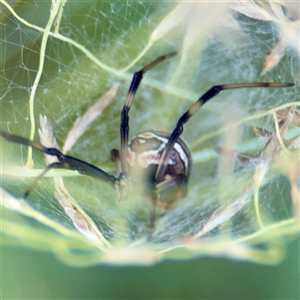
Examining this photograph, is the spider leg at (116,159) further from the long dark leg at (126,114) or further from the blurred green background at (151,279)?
the blurred green background at (151,279)

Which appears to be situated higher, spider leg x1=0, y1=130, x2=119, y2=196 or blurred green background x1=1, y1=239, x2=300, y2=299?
spider leg x1=0, y1=130, x2=119, y2=196

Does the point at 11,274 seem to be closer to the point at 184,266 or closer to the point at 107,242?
the point at 107,242

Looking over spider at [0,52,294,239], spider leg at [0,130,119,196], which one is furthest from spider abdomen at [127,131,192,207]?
spider leg at [0,130,119,196]

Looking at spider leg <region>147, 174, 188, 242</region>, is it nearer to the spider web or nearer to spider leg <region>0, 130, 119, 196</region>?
the spider web

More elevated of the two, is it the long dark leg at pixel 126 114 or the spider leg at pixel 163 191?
the long dark leg at pixel 126 114

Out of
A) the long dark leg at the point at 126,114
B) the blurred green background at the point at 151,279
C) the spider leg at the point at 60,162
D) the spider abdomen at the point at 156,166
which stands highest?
the long dark leg at the point at 126,114

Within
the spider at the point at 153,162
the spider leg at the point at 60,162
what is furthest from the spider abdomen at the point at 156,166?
the spider leg at the point at 60,162
